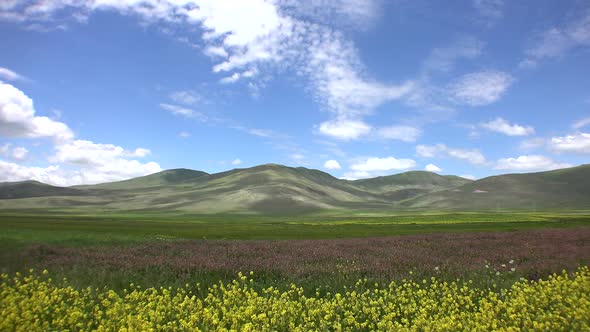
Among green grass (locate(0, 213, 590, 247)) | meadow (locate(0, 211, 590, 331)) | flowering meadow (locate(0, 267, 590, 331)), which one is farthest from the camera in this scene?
green grass (locate(0, 213, 590, 247))

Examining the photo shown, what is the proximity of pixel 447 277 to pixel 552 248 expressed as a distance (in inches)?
447

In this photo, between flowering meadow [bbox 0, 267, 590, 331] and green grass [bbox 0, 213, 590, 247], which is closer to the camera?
flowering meadow [bbox 0, 267, 590, 331]

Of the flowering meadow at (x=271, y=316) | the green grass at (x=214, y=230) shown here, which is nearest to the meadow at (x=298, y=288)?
the flowering meadow at (x=271, y=316)

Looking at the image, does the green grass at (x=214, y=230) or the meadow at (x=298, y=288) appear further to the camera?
the green grass at (x=214, y=230)

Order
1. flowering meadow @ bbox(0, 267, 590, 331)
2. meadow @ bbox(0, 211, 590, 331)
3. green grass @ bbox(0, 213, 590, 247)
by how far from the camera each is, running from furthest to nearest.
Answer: green grass @ bbox(0, 213, 590, 247) → meadow @ bbox(0, 211, 590, 331) → flowering meadow @ bbox(0, 267, 590, 331)

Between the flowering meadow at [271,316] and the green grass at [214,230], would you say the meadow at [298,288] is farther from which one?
the green grass at [214,230]

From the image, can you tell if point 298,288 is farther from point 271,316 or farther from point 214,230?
point 214,230

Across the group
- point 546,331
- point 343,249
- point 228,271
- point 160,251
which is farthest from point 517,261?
point 160,251

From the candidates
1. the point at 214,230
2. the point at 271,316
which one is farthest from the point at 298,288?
the point at 214,230

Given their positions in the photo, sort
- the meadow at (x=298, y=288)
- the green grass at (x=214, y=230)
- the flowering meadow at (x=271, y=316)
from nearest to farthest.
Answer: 1. the flowering meadow at (x=271, y=316)
2. the meadow at (x=298, y=288)
3. the green grass at (x=214, y=230)

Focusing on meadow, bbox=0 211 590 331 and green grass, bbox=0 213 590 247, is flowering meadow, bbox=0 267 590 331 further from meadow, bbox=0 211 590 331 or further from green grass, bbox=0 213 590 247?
green grass, bbox=0 213 590 247

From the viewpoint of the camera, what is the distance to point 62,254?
67.3 ft

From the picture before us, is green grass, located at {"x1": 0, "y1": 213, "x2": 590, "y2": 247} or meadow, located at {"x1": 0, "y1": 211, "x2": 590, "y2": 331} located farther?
green grass, located at {"x1": 0, "y1": 213, "x2": 590, "y2": 247}

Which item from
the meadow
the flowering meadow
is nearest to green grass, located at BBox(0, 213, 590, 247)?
the meadow
